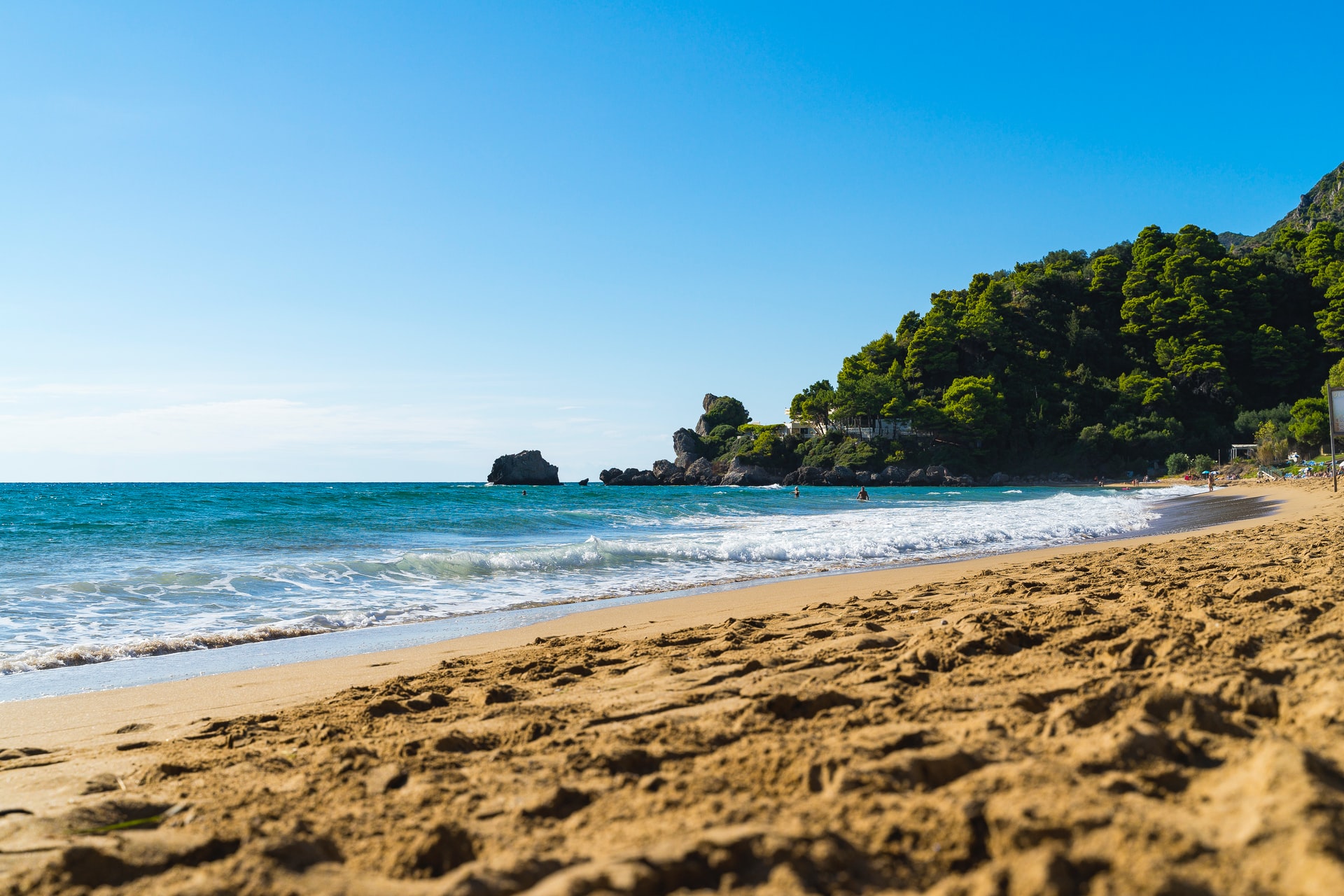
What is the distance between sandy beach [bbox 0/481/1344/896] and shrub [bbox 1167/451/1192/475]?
220 ft

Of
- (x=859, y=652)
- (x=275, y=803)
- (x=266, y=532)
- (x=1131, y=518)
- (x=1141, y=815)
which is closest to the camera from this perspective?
(x=1141, y=815)

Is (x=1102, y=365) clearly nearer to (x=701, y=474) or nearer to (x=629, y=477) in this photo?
(x=701, y=474)

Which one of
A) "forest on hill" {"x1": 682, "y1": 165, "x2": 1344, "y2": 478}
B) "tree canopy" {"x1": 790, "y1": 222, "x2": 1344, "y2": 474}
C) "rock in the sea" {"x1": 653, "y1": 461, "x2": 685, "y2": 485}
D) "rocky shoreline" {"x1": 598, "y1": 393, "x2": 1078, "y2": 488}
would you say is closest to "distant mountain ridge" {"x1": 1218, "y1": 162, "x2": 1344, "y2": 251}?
"forest on hill" {"x1": 682, "y1": 165, "x2": 1344, "y2": 478}

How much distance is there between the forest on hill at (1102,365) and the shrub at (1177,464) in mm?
1637

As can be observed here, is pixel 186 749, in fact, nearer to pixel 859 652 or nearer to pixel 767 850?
pixel 767 850

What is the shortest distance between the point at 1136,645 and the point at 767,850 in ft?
7.39

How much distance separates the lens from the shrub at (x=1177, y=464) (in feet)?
199

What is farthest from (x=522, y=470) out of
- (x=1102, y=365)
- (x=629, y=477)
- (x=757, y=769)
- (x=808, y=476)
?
(x=757, y=769)

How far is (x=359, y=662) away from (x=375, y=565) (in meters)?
5.94

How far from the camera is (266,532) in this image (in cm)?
1795

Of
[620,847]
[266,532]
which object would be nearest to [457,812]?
[620,847]

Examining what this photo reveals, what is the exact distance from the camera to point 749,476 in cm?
7669

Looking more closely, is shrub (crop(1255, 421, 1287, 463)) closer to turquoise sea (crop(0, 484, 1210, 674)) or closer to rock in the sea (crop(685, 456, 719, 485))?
turquoise sea (crop(0, 484, 1210, 674))

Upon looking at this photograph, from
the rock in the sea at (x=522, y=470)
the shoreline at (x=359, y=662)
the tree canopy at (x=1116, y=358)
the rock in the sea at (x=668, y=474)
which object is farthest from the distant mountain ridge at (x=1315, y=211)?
the shoreline at (x=359, y=662)
